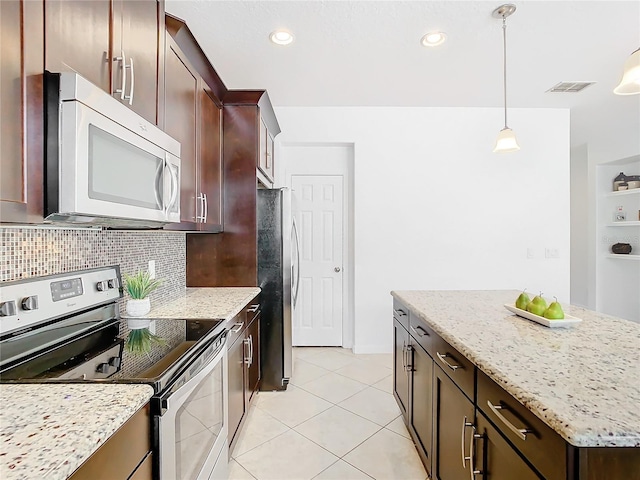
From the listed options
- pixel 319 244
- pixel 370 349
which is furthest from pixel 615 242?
pixel 319 244

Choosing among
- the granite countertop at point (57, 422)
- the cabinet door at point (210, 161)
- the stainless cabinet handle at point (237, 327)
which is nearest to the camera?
the granite countertop at point (57, 422)

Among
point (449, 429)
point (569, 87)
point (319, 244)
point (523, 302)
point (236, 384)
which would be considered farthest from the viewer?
point (319, 244)

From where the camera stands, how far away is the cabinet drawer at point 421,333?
5.77 ft

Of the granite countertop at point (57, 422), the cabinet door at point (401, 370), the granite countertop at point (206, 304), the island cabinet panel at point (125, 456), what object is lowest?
the cabinet door at point (401, 370)

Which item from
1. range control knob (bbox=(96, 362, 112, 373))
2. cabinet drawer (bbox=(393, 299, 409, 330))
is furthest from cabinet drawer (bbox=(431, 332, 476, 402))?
range control knob (bbox=(96, 362, 112, 373))

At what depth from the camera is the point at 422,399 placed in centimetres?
189

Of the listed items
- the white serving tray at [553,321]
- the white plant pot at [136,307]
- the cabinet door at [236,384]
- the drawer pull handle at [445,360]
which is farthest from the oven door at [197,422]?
the white serving tray at [553,321]

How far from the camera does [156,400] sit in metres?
1.04

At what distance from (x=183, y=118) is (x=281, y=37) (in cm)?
101

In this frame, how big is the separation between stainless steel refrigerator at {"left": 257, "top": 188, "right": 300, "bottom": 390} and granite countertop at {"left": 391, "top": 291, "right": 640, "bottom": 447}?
1239mm

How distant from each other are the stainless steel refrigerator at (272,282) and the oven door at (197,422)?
1071 millimetres

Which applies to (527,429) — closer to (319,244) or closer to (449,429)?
(449,429)

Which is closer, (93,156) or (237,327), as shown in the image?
(93,156)

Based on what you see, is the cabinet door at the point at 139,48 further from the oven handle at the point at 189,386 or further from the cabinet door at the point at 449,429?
the cabinet door at the point at 449,429
